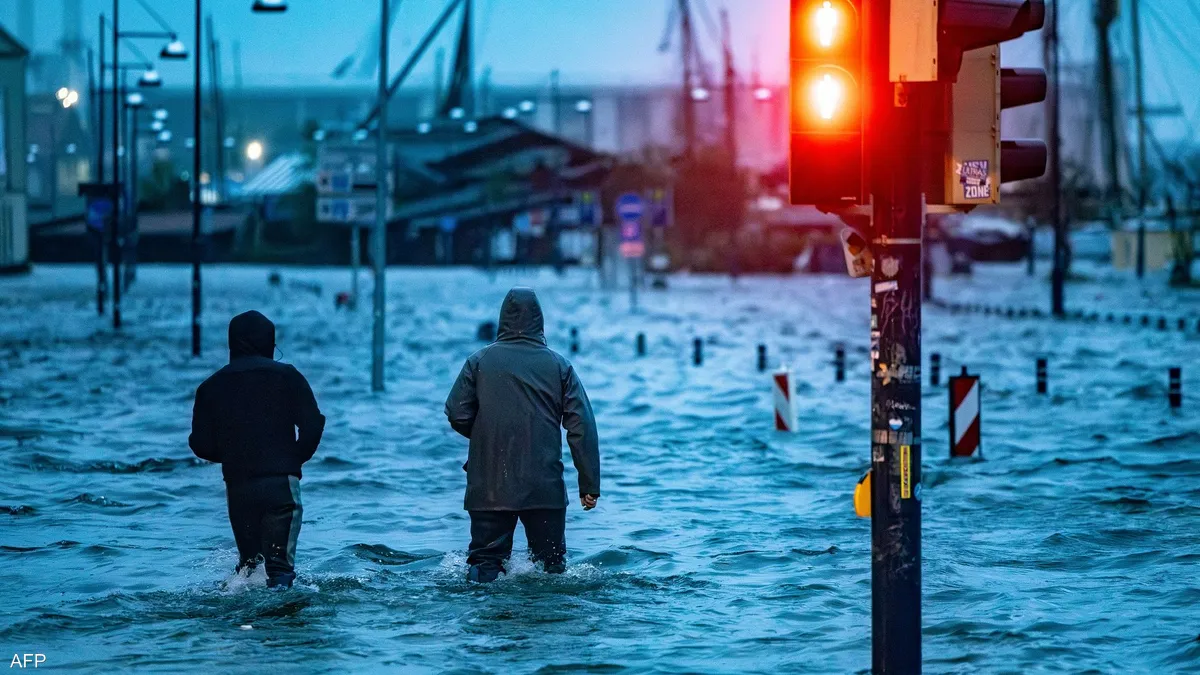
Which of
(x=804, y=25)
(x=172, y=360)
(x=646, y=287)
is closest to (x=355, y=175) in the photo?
(x=172, y=360)

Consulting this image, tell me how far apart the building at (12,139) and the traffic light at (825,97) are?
67696 millimetres

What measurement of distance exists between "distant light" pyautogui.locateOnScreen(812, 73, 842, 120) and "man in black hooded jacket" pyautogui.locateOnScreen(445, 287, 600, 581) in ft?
9.63

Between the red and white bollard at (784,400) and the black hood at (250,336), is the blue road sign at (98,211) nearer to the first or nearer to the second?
the red and white bollard at (784,400)

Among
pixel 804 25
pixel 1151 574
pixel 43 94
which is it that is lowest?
pixel 1151 574

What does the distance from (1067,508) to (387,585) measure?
19.8ft

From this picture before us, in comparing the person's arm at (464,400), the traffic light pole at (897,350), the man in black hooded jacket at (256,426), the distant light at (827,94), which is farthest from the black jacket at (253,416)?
the distant light at (827,94)

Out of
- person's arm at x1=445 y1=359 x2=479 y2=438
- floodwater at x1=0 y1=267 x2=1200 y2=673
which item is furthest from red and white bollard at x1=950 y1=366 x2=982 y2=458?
person's arm at x1=445 y1=359 x2=479 y2=438

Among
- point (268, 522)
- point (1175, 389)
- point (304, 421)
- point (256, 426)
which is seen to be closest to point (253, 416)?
point (256, 426)

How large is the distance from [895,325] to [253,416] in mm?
3517

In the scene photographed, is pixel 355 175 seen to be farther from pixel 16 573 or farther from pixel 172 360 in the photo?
pixel 16 573

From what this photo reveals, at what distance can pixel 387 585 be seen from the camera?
35.2 ft

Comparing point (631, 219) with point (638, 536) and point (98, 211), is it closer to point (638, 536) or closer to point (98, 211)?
point (98, 211)

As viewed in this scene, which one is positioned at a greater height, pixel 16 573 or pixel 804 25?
pixel 804 25

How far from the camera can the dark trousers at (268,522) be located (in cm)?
932
